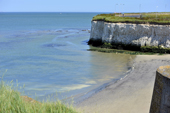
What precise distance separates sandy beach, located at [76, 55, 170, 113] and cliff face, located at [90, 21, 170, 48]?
989 cm

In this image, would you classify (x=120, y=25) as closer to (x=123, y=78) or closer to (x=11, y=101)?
(x=123, y=78)

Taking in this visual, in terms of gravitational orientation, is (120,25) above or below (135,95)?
above

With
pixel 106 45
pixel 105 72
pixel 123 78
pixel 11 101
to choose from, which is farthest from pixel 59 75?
pixel 106 45

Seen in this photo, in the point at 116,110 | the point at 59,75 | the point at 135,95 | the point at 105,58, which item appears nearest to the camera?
the point at 116,110

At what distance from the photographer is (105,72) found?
20.4 meters

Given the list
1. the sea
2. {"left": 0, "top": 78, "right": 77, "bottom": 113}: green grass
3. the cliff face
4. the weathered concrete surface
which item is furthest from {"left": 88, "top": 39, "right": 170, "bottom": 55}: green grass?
{"left": 0, "top": 78, "right": 77, "bottom": 113}: green grass

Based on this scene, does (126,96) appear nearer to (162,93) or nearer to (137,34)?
(162,93)

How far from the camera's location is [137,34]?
30641mm

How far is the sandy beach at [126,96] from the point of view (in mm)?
12453

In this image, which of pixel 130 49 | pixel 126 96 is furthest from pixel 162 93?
pixel 130 49

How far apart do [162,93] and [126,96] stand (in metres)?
6.00

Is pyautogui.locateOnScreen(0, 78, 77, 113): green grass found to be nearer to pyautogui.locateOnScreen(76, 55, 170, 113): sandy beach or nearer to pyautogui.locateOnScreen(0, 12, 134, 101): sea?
pyautogui.locateOnScreen(76, 55, 170, 113): sandy beach

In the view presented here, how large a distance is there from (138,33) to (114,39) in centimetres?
380

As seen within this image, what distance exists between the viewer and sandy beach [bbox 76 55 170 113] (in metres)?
12.5
